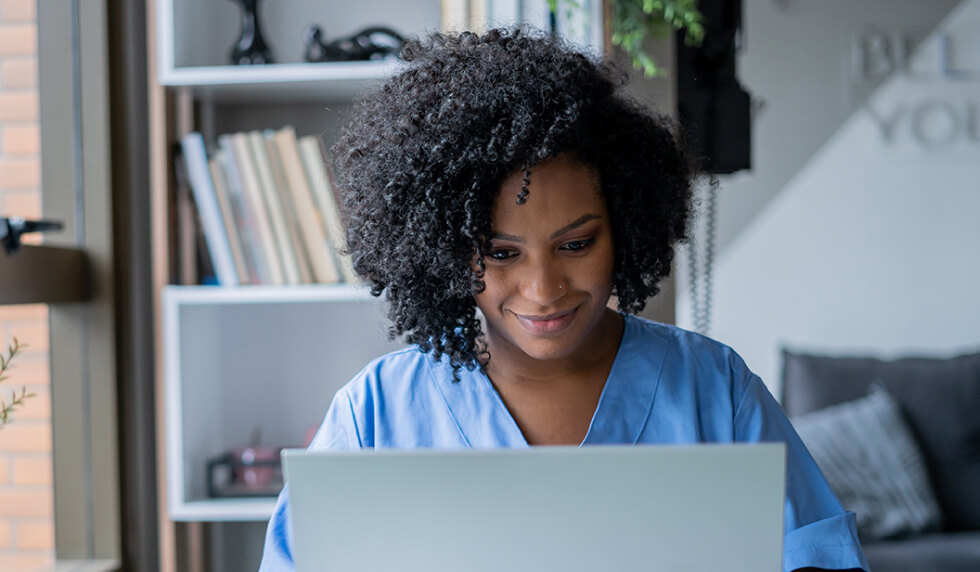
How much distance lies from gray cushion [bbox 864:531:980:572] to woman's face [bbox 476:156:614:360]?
5.67 feet

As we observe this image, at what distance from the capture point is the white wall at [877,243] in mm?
2898

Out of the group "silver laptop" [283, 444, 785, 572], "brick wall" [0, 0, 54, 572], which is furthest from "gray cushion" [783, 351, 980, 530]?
"silver laptop" [283, 444, 785, 572]

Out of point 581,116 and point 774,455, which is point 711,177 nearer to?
point 581,116

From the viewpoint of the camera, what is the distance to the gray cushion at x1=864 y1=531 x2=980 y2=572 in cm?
226

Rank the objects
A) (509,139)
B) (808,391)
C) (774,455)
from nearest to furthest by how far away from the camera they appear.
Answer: (774,455) → (509,139) → (808,391)

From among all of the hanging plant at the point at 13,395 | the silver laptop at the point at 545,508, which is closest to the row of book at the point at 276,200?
the hanging plant at the point at 13,395

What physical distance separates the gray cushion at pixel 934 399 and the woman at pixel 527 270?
69.6 inches

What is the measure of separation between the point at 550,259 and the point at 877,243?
2.34 m

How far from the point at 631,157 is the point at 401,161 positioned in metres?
0.26

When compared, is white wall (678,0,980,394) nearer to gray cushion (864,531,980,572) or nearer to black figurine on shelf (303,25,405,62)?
gray cushion (864,531,980,572)

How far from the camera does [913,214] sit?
2.91 m

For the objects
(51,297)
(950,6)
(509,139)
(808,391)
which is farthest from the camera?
(950,6)

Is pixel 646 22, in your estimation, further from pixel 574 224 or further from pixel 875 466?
pixel 875 466

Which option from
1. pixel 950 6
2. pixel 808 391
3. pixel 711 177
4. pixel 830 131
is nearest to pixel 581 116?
pixel 711 177
